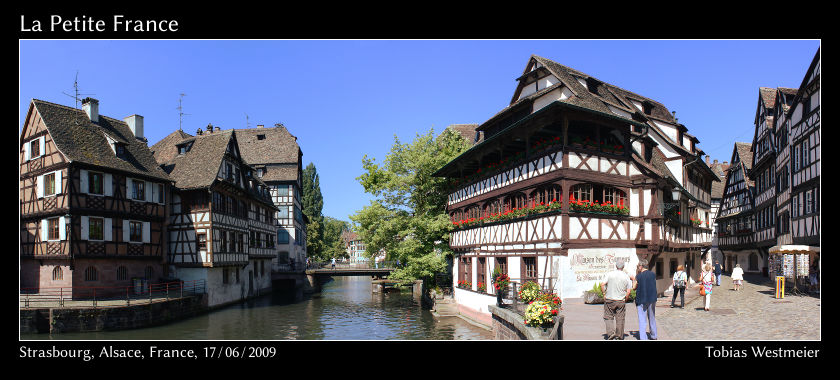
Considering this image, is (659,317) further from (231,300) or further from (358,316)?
(231,300)

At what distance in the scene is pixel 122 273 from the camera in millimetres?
29734

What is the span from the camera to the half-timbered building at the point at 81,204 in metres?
27.2

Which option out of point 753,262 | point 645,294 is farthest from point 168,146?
point 753,262

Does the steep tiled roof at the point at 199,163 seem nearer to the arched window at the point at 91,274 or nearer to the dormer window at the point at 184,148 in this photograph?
the dormer window at the point at 184,148

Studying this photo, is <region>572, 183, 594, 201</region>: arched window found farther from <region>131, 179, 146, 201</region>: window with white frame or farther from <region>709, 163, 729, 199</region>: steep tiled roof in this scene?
<region>709, 163, 729, 199</region>: steep tiled roof

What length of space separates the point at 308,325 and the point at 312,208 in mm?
44124

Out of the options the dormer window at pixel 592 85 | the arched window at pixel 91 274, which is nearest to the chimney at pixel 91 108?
the arched window at pixel 91 274

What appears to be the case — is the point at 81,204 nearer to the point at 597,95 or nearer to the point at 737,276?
the point at 597,95

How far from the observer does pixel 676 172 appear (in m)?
29.3

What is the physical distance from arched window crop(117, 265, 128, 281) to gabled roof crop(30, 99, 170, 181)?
5.17 meters

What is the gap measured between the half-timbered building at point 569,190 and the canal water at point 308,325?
2.94m
